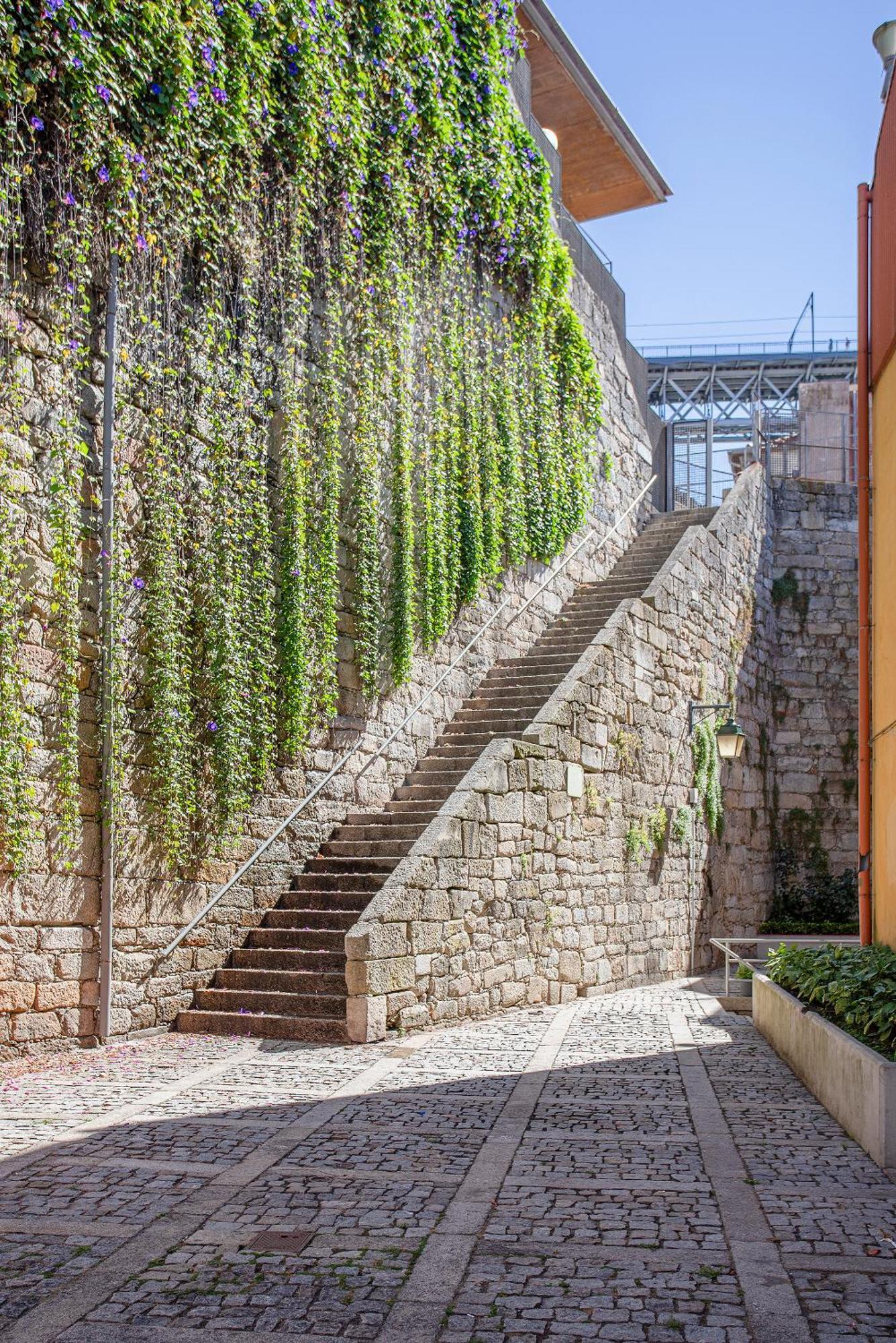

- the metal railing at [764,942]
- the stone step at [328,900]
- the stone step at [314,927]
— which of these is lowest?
the metal railing at [764,942]

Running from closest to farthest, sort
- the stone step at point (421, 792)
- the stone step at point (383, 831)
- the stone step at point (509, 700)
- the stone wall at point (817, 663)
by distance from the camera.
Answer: the stone step at point (383, 831) < the stone step at point (421, 792) < the stone step at point (509, 700) < the stone wall at point (817, 663)

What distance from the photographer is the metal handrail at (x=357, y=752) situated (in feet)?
25.2

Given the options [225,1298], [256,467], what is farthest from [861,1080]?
[256,467]

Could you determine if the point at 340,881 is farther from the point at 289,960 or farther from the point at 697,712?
the point at 697,712

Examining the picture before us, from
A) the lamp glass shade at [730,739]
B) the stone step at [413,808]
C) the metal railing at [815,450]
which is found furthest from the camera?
the metal railing at [815,450]

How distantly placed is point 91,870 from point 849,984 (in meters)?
3.95

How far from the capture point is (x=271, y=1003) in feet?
24.2

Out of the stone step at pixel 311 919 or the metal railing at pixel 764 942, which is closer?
the stone step at pixel 311 919

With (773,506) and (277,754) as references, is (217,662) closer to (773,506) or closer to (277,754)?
(277,754)

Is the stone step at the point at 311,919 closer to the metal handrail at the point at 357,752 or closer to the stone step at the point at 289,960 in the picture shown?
the stone step at the point at 289,960

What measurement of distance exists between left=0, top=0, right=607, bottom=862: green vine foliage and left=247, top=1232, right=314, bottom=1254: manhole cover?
10.8 ft

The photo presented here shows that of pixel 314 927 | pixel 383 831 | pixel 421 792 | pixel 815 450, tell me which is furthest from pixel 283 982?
pixel 815 450

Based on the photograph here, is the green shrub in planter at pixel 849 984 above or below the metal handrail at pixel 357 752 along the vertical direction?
below

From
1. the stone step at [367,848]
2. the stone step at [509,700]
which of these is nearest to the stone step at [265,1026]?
the stone step at [367,848]
